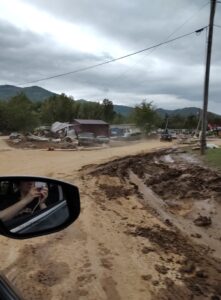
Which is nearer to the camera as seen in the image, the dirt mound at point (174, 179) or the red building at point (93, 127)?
the dirt mound at point (174, 179)

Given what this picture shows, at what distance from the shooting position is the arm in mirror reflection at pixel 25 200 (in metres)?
2.84

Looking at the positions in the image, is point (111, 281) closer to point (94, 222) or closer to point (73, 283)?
point (73, 283)

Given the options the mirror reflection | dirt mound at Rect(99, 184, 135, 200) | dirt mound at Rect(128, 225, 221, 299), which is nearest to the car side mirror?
the mirror reflection

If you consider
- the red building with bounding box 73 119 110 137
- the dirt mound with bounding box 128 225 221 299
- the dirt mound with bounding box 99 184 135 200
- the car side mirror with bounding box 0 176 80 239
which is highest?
the car side mirror with bounding box 0 176 80 239

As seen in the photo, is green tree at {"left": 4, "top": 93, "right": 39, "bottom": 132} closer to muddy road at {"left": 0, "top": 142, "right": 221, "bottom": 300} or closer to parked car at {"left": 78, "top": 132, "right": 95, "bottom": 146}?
parked car at {"left": 78, "top": 132, "right": 95, "bottom": 146}

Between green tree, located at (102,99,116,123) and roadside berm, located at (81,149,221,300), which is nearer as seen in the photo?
roadside berm, located at (81,149,221,300)

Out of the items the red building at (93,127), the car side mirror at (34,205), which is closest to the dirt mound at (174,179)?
the car side mirror at (34,205)

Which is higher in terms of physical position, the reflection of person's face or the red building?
the reflection of person's face

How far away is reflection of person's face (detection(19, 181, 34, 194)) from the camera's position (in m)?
2.90

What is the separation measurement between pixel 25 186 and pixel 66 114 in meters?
103

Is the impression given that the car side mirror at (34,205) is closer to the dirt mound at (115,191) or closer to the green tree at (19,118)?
the dirt mound at (115,191)

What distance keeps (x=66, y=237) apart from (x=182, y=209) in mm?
4991

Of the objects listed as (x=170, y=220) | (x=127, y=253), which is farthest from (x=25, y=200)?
(x=170, y=220)

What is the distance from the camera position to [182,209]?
13.2 meters
